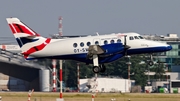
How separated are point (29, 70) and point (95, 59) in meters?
36.0

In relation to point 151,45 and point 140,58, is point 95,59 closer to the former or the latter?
point 151,45

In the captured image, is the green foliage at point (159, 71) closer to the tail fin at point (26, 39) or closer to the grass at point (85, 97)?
the grass at point (85, 97)

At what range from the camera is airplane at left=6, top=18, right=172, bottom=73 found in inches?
2494

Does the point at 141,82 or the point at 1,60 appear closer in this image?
the point at 1,60

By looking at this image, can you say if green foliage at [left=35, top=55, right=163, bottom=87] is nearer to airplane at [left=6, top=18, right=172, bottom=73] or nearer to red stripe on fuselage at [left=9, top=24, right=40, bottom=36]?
red stripe on fuselage at [left=9, top=24, right=40, bottom=36]

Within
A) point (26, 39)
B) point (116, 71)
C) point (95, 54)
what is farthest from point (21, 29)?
point (116, 71)

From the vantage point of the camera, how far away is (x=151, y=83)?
412 ft

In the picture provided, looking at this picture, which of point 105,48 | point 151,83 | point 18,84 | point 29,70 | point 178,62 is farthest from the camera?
point 178,62

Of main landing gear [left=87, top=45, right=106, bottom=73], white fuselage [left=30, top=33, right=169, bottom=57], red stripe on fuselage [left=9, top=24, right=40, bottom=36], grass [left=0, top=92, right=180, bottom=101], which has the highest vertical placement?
red stripe on fuselage [left=9, top=24, right=40, bottom=36]

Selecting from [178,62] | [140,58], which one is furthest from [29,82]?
[178,62]

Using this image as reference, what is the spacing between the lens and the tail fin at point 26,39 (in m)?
65.5

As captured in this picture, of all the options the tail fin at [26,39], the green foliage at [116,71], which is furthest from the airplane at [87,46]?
the green foliage at [116,71]

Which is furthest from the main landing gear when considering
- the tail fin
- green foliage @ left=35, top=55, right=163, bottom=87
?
green foliage @ left=35, top=55, right=163, bottom=87

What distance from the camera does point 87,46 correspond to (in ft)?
210
